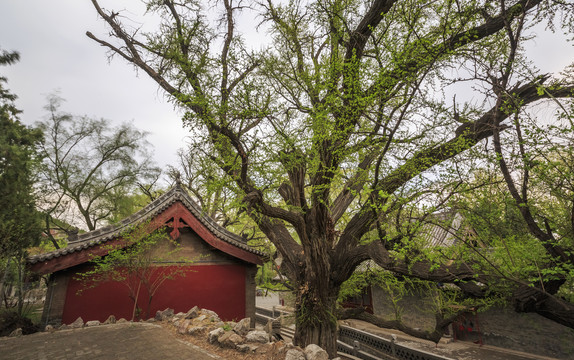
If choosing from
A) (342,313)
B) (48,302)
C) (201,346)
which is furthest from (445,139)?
(48,302)

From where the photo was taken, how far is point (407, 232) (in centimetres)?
421

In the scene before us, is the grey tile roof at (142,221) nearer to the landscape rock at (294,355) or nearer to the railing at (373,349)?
the landscape rock at (294,355)

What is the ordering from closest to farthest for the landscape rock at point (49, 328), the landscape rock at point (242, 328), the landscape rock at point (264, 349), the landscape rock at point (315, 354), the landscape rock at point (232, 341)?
the landscape rock at point (315, 354), the landscape rock at point (264, 349), the landscape rock at point (232, 341), the landscape rock at point (242, 328), the landscape rock at point (49, 328)

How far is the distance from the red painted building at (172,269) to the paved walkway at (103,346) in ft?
4.02

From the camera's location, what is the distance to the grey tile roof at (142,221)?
6715 mm

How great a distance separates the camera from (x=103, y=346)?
4.82 m

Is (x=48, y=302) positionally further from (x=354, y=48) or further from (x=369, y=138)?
(x=354, y=48)

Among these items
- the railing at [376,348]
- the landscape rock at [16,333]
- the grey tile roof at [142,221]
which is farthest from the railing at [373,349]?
the landscape rock at [16,333]

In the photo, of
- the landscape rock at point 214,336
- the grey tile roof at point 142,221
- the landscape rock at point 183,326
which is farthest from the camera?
the grey tile roof at point 142,221

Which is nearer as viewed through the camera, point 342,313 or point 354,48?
point 354,48

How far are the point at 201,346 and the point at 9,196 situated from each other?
17.4ft

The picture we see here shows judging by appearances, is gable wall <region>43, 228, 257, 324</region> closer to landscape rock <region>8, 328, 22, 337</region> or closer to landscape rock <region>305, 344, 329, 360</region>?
landscape rock <region>8, 328, 22, 337</region>

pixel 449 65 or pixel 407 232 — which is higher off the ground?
pixel 449 65

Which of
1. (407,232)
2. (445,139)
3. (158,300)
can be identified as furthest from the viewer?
(158,300)
